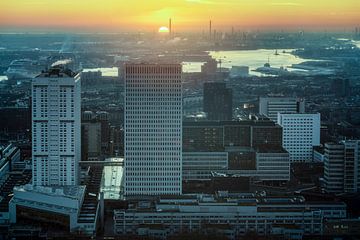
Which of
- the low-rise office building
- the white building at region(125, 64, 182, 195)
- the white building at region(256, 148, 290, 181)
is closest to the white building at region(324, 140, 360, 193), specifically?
the white building at region(256, 148, 290, 181)

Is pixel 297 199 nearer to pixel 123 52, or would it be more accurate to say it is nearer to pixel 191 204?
pixel 191 204

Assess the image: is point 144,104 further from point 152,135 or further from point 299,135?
point 299,135

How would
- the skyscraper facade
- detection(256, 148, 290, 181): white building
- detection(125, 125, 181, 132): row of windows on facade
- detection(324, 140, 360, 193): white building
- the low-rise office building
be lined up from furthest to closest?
the skyscraper facade, detection(256, 148, 290, 181): white building, detection(324, 140, 360, 193): white building, detection(125, 125, 181, 132): row of windows on facade, the low-rise office building

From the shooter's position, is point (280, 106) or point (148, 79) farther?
point (280, 106)

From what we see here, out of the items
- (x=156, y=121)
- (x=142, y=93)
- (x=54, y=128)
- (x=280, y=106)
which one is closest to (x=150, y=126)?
(x=156, y=121)

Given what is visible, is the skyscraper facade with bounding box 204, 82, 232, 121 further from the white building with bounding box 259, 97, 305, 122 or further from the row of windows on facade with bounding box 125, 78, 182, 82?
the row of windows on facade with bounding box 125, 78, 182, 82

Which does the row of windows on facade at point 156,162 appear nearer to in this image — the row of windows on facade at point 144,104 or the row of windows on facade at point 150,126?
the row of windows on facade at point 150,126

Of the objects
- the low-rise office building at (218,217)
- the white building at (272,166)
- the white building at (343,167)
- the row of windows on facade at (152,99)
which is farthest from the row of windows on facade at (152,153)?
the white building at (343,167)
